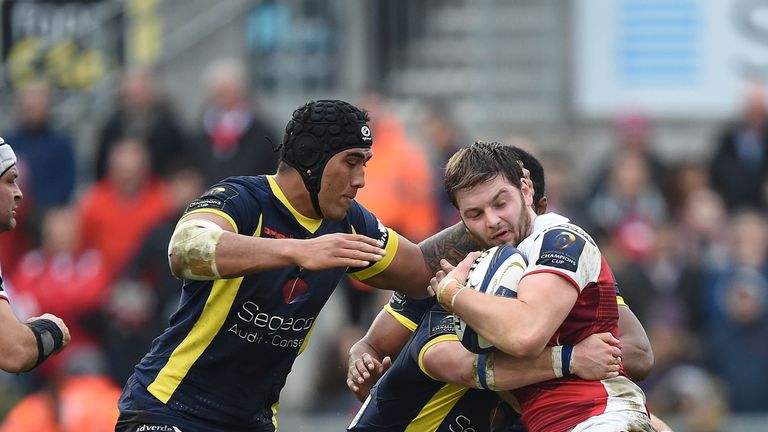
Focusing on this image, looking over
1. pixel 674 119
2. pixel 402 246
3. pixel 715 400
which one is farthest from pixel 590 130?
pixel 402 246

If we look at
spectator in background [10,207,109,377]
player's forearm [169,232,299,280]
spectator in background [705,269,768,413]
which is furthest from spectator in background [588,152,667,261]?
player's forearm [169,232,299,280]

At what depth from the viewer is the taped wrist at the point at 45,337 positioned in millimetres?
7469

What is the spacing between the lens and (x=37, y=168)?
49.5 feet

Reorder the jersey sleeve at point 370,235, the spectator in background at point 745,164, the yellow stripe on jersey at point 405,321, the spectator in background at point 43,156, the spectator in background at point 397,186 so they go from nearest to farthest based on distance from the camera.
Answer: the jersey sleeve at point 370,235 → the yellow stripe on jersey at point 405,321 → the spectator in background at point 397,186 → the spectator in background at point 745,164 → the spectator in background at point 43,156

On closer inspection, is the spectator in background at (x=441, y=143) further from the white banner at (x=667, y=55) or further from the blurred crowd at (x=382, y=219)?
the white banner at (x=667, y=55)

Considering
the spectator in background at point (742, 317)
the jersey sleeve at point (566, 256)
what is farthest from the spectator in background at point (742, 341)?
the jersey sleeve at point (566, 256)

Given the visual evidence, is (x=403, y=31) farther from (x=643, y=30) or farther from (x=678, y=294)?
(x=678, y=294)

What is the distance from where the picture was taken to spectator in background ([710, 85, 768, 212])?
14695mm

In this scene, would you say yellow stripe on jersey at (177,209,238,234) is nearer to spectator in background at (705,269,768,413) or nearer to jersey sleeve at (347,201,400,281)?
jersey sleeve at (347,201,400,281)

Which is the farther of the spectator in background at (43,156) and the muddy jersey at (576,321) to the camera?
the spectator in background at (43,156)

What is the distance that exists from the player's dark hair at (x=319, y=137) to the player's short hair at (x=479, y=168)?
0.49m

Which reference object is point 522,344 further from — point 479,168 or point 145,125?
point 145,125

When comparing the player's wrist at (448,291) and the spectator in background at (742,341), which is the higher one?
the player's wrist at (448,291)

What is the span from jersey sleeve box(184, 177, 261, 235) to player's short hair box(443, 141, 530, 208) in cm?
92
